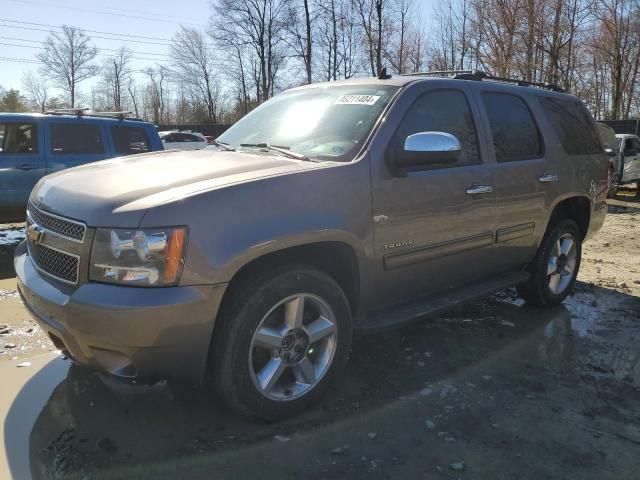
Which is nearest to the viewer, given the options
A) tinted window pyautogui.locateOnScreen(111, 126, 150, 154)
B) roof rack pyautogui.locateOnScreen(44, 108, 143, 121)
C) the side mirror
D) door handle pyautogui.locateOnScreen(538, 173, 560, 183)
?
the side mirror

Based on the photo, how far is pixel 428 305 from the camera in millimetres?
3588

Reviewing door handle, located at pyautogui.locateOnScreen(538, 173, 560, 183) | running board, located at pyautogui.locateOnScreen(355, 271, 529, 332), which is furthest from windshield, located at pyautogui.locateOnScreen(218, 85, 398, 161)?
door handle, located at pyautogui.locateOnScreen(538, 173, 560, 183)

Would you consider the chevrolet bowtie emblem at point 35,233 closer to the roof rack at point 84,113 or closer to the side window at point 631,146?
the roof rack at point 84,113

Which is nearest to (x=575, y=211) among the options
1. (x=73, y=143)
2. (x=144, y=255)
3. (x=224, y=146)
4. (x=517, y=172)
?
(x=517, y=172)

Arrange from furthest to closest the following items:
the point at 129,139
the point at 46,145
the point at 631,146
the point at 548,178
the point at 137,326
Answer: the point at 631,146 < the point at 129,139 < the point at 46,145 < the point at 548,178 < the point at 137,326

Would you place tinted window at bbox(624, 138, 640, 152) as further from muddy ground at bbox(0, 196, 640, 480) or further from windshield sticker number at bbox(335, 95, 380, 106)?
windshield sticker number at bbox(335, 95, 380, 106)

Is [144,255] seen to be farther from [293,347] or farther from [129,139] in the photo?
[129,139]

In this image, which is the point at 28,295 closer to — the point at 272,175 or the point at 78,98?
the point at 272,175

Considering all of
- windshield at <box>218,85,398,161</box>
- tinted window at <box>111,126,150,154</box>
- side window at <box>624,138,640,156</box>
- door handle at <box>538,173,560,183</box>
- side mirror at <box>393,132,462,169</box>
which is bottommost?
door handle at <box>538,173,560,183</box>

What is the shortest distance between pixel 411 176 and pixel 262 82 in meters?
49.8

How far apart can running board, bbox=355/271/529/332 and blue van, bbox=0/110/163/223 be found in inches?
244

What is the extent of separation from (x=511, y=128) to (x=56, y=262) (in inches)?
134

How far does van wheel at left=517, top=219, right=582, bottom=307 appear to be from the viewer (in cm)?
479

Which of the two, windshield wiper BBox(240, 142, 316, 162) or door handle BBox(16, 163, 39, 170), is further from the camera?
door handle BBox(16, 163, 39, 170)
